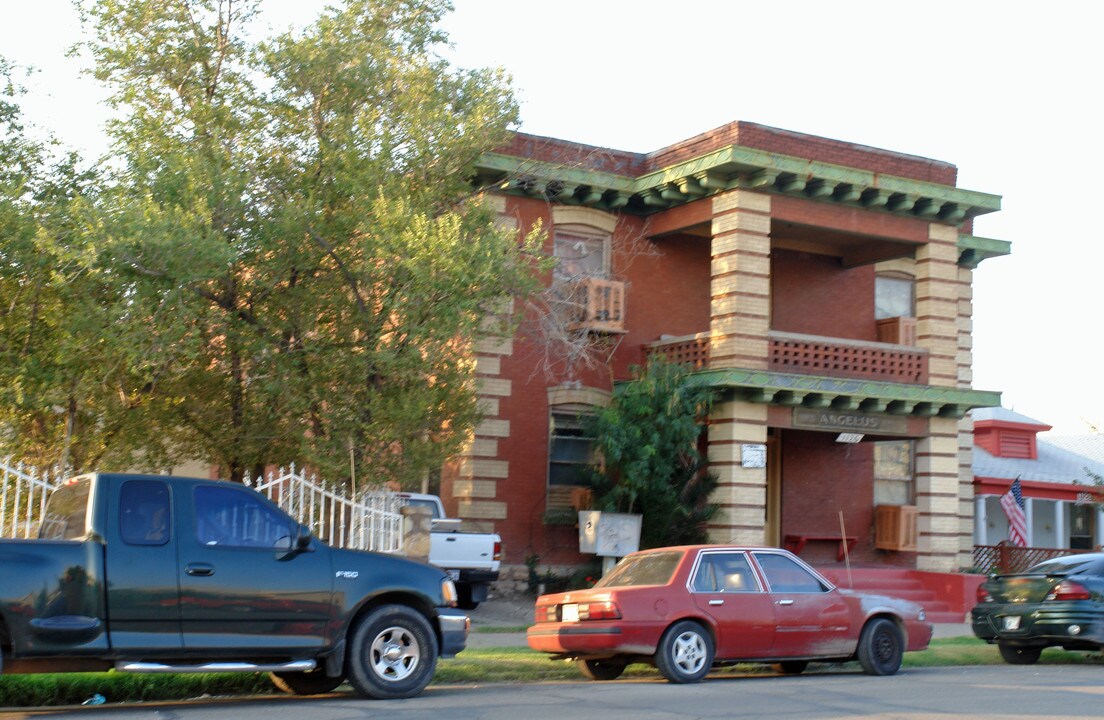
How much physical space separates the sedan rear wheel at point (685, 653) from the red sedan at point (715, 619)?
0.01 m

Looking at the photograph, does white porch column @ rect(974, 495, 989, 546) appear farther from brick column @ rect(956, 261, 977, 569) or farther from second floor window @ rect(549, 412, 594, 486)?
second floor window @ rect(549, 412, 594, 486)

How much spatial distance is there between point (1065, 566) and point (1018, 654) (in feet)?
4.45

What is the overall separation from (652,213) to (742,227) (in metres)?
2.49

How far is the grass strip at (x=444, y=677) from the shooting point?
37.1 ft

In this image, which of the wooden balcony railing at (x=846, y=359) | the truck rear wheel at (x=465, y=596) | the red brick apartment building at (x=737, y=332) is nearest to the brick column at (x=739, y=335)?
the red brick apartment building at (x=737, y=332)

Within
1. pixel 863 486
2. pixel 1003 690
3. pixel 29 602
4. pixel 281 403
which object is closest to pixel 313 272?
pixel 281 403

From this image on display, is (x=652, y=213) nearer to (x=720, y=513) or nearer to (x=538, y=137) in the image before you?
(x=538, y=137)

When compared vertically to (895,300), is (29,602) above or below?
below

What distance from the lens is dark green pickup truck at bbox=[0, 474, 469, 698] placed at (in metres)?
9.89

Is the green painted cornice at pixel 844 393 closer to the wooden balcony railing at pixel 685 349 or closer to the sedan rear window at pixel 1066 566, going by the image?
the wooden balcony railing at pixel 685 349

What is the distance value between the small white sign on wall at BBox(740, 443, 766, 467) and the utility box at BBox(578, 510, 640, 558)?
215 centimetres

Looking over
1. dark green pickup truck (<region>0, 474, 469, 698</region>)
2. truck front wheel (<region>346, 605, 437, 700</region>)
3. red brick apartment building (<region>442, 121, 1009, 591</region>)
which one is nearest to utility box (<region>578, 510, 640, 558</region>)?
red brick apartment building (<region>442, 121, 1009, 591</region>)

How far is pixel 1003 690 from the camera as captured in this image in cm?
1291

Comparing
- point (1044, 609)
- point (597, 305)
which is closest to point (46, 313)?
point (597, 305)
